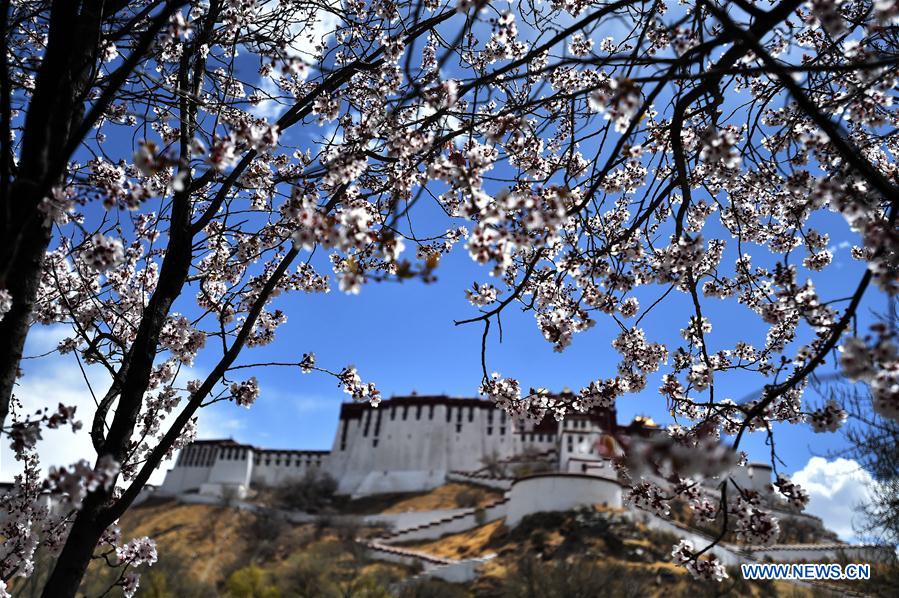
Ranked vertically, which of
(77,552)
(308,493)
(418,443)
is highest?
(418,443)

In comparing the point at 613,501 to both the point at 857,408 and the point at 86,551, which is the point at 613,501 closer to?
the point at 857,408

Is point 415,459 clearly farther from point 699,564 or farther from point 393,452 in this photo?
point 699,564

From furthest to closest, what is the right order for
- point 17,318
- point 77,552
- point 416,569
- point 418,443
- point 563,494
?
point 418,443
point 563,494
point 416,569
point 77,552
point 17,318

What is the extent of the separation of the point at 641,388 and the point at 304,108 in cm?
283

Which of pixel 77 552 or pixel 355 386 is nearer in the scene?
pixel 77 552

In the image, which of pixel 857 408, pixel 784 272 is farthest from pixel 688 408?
pixel 857 408

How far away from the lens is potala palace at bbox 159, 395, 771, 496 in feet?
156

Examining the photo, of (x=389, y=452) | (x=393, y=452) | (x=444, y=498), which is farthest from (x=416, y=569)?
(x=389, y=452)

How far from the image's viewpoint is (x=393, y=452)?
50031 mm

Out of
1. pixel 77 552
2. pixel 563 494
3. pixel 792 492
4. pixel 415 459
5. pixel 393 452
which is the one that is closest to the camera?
pixel 77 552

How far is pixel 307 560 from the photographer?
25016 mm

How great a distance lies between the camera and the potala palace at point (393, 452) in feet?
156

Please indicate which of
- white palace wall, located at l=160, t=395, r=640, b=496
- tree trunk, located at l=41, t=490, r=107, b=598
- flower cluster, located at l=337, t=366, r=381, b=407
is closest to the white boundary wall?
white palace wall, located at l=160, t=395, r=640, b=496

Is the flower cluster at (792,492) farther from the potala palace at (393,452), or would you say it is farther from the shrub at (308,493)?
the shrub at (308,493)
